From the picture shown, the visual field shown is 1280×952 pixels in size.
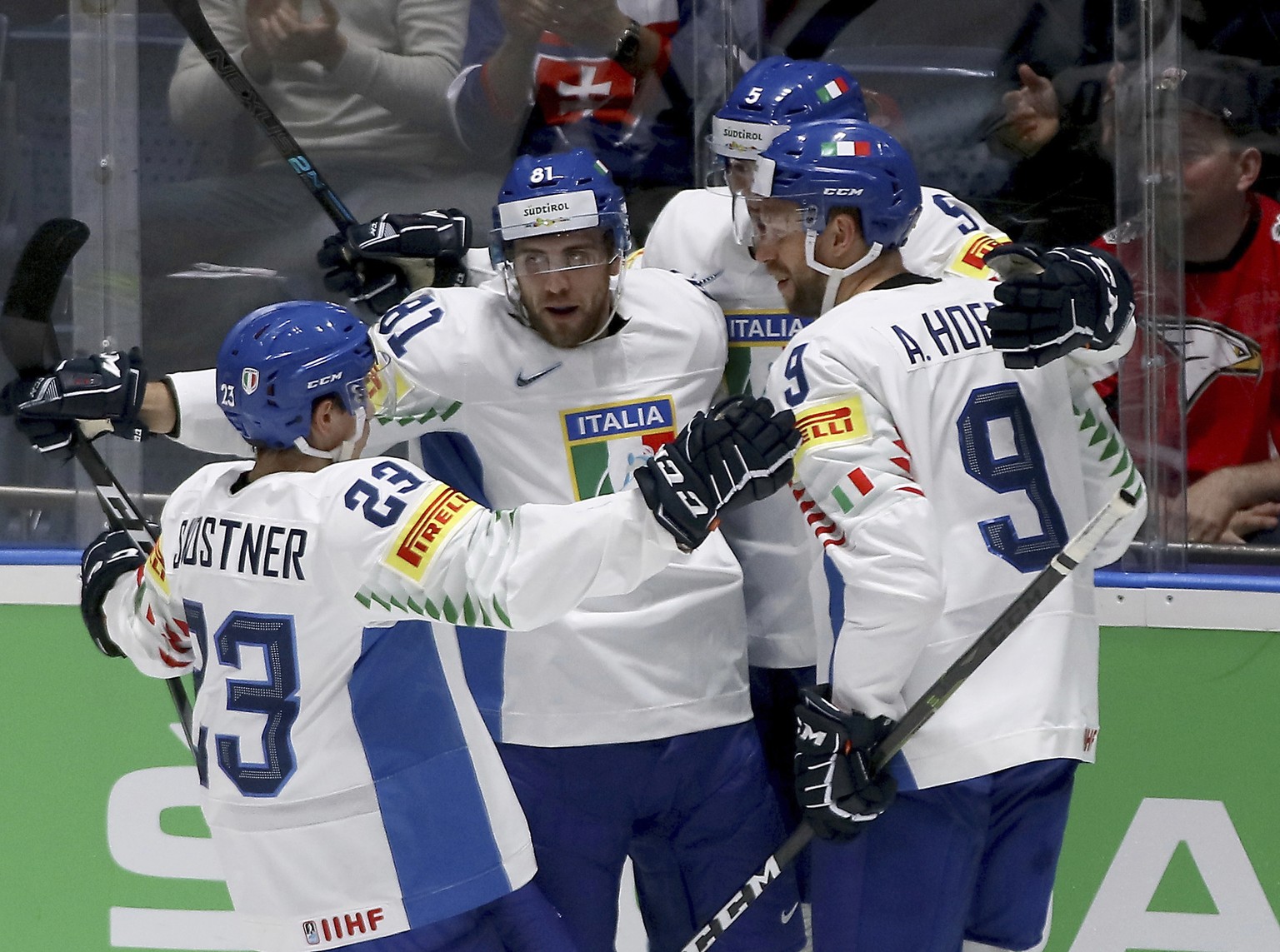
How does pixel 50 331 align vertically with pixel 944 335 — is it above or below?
below

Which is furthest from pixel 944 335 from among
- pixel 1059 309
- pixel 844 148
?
pixel 844 148

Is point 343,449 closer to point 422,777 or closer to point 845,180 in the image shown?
point 422,777

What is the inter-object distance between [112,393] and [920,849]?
52.5 inches

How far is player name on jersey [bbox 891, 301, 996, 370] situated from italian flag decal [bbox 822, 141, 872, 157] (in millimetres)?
252

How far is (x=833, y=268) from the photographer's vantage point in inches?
96.3

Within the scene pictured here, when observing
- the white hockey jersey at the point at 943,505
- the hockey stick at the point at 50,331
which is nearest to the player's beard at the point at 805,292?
the white hockey jersey at the point at 943,505

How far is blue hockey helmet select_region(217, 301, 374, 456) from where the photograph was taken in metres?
2.14

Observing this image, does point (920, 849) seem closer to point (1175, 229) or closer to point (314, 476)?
point (314, 476)

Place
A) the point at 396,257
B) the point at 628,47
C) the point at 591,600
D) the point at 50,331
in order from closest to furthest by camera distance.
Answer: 1. the point at 591,600
2. the point at 396,257
3. the point at 50,331
4. the point at 628,47

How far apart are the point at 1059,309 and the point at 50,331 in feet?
5.67

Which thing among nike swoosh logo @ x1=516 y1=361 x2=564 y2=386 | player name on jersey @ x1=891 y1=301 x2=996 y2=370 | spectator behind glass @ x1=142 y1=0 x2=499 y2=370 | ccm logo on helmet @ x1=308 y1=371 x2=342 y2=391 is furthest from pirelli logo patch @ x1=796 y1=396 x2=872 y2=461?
spectator behind glass @ x1=142 y1=0 x2=499 y2=370

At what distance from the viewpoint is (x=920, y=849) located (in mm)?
2314

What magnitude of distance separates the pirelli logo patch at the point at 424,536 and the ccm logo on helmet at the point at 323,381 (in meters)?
0.22

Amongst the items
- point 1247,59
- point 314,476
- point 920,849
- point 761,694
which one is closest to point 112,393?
point 314,476
